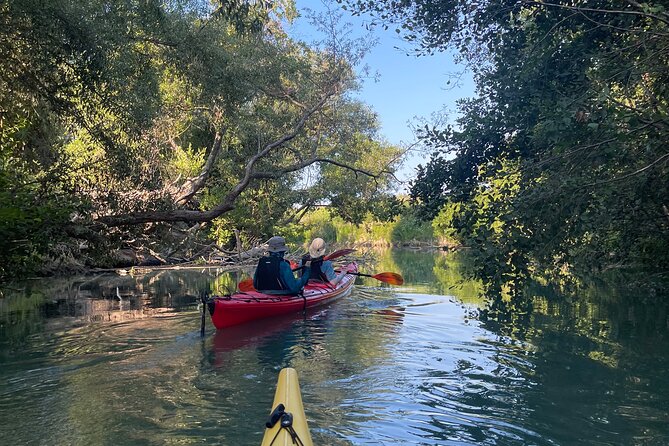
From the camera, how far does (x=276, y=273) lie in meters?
9.57

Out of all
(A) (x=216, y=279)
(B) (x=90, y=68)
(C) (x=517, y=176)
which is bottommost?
(A) (x=216, y=279)

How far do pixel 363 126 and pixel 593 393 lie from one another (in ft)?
52.2

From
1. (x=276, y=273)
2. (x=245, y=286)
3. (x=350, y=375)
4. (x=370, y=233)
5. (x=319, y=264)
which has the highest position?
(x=370, y=233)

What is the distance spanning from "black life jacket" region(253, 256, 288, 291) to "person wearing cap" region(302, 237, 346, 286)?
201cm

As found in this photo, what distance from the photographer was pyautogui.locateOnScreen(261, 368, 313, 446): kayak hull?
115 inches

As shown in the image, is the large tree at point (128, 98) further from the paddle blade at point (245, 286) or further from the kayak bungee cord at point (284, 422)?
the kayak bungee cord at point (284, 422)

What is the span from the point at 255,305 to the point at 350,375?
10.7 ft

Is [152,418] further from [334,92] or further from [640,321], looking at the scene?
[334,92]

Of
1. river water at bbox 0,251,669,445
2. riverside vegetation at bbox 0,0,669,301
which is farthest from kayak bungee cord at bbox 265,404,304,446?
riverside vegetation at bbox 0,0,669,301

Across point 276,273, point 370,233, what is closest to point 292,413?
point 276,273

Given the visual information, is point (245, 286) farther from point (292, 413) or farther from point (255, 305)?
point (292, 413)

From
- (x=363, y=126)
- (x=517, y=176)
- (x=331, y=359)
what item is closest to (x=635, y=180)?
(x=517, y=176)

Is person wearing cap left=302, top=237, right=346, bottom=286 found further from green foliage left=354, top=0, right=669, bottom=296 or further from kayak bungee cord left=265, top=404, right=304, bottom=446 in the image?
kayak bungee cord left=265, top=404, right=304, bottom=446

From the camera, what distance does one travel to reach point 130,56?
9.24m
